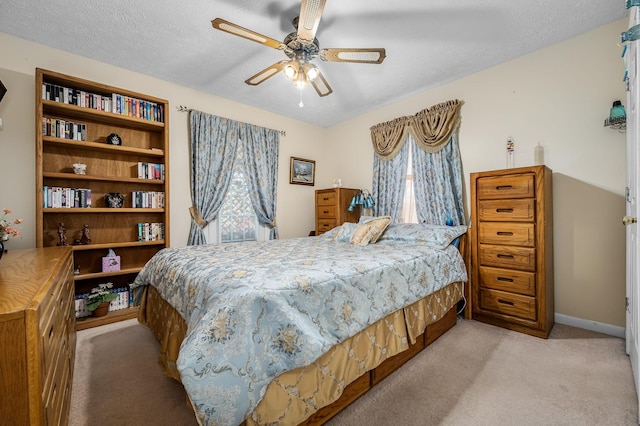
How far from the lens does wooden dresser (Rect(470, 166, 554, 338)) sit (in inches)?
89.8

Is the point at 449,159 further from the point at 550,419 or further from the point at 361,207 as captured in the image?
the point at 550,419

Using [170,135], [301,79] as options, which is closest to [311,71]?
[301,79]

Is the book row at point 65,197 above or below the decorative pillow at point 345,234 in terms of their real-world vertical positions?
above

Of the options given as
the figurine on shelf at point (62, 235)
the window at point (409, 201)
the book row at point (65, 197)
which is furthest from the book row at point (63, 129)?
the window at point (409, 201)

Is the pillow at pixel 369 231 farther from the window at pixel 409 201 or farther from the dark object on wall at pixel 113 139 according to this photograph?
the dark object on wall at pixel 113 139

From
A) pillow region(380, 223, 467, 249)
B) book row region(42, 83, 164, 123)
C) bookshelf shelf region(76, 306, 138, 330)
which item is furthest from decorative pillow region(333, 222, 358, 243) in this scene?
book row region(42, 83, 164, 123)

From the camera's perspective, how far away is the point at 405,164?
3.67 meters

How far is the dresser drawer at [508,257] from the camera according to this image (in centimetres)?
232

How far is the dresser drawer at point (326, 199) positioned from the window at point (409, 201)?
1011 millimetres

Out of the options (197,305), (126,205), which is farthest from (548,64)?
(126,205)

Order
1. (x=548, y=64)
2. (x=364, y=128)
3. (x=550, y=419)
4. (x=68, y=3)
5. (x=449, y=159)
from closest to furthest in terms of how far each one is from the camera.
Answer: (x=550, y=419), (x=68, y=3), (x=548, y=64), (x=449, y=159), (x=364, y=128)

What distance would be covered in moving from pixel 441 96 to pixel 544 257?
2184 millimetres

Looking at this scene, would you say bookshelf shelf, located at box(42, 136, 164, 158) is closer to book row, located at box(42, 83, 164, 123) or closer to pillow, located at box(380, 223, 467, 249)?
book row, located at box(42, 83, 164, 123)

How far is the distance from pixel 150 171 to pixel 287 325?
2793mm
